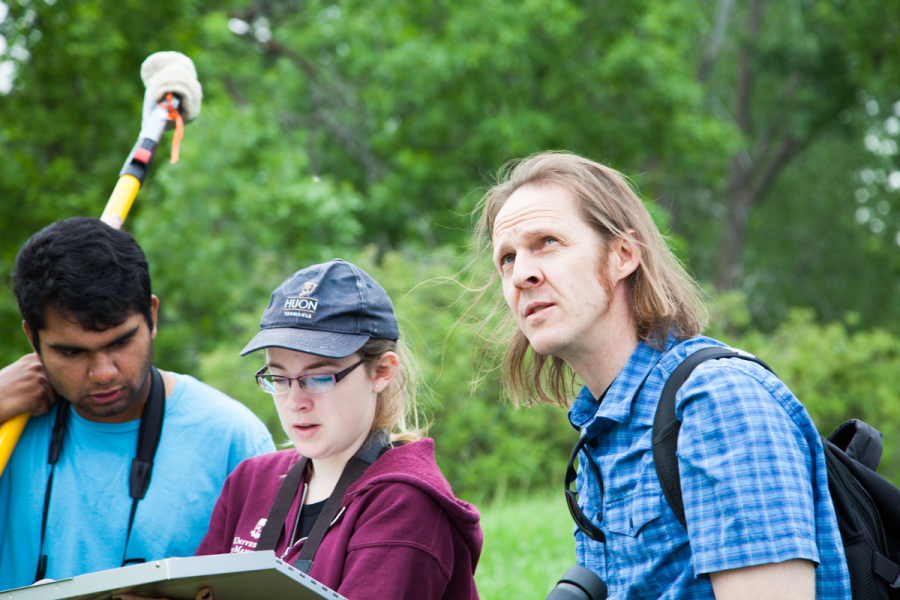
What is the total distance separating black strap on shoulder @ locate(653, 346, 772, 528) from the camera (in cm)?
167

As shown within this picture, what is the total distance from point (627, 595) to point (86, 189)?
12.2m

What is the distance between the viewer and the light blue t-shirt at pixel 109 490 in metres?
2.61

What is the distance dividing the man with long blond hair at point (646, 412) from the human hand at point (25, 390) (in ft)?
4.99

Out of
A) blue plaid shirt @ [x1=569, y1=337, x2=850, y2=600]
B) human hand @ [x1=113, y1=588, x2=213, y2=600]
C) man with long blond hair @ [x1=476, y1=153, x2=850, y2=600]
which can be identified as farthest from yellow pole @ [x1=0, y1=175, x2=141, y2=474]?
blue plaid shirt @ [x1=569, y1=337, x2=850, y2=600]

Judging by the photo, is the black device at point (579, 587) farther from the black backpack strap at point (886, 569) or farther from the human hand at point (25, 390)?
the human hand at point (25, 390)

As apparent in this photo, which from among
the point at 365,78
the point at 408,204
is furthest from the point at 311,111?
the point at 408,204

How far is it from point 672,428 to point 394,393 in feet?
3.17

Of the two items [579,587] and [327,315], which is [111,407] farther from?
[579,587]

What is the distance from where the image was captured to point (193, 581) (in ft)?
4.98

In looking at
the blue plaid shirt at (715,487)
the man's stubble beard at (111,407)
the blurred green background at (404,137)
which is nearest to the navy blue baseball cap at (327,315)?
the man's stubble beard at (111,407)

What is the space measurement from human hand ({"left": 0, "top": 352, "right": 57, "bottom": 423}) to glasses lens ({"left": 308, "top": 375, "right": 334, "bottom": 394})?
1.05 metres

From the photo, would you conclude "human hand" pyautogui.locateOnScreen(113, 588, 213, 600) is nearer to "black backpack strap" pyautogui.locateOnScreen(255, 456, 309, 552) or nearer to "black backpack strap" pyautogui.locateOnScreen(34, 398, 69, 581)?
"black backpack strap" pyautogui.locateOnScreen(255, 456, 309, 552)

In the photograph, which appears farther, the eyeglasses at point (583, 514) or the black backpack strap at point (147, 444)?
the black backpack strap at point (147, 444)

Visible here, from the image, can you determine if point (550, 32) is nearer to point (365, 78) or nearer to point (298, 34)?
point (365, 78)
